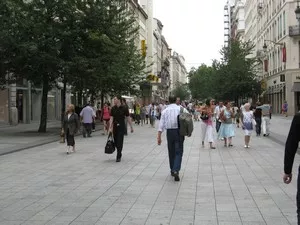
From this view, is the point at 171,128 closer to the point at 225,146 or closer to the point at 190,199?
the point at 190,199

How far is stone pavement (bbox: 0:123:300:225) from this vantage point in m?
6.70

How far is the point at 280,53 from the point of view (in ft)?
199

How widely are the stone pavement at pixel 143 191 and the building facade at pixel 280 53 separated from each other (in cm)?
3644

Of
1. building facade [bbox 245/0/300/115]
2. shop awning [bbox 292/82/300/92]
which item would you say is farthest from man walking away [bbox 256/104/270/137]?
shop awning [bbox 292/82/300/92]

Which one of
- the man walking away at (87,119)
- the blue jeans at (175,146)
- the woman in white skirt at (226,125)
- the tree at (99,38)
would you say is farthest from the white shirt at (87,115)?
the blue jeans at (175,146)

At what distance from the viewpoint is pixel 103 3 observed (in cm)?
2506

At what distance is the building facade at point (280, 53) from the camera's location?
54.8m

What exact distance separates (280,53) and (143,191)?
2165 inches

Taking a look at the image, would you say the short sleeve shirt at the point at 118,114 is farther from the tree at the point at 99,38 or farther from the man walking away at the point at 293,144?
the tree at the point at 99,38

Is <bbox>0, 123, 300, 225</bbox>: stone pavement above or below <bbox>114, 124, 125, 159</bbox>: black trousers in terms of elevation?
below

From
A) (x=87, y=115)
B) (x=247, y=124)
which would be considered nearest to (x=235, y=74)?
(x=87, y=115)

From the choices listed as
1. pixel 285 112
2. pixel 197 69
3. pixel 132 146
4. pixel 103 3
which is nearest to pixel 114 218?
pixel 132 146

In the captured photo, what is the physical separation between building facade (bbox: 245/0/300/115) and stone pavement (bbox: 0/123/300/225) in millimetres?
36443

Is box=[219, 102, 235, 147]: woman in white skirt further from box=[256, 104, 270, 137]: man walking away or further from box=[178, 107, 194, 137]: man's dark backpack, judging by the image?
box=[178, 107, 194, 137]: man's dark backpack
